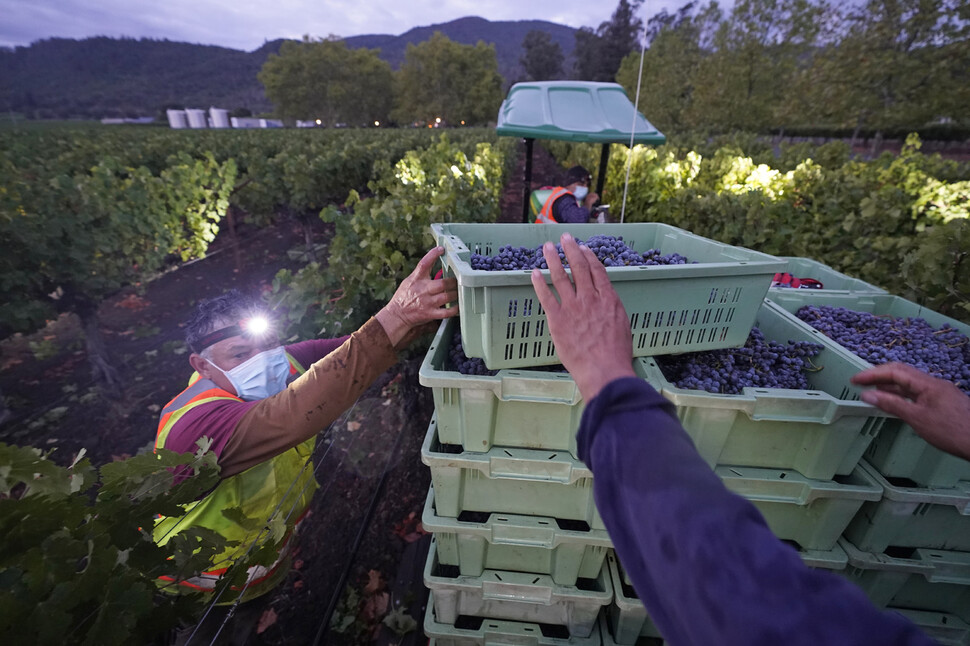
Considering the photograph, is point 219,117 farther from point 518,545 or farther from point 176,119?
point 518,545

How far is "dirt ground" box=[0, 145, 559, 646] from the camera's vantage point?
274 centimetres

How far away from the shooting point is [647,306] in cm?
161

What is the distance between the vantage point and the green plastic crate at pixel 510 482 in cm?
165

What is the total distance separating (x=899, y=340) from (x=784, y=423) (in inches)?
42.3

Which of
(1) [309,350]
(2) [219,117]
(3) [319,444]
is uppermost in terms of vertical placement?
(2) [219,117]

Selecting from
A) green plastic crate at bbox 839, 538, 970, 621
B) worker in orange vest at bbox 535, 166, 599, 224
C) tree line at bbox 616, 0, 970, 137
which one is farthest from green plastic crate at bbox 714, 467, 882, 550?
tree line at bbox 616, 0, 970, 137

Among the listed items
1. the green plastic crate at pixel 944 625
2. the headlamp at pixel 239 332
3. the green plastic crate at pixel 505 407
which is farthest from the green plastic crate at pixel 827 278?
the headlamp at pixel 239 332

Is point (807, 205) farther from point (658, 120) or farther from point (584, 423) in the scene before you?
point (658, 120)

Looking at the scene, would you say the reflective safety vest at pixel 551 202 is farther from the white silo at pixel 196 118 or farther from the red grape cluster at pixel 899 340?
the white silo at pixel 196 118

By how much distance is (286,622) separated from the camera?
2678mm

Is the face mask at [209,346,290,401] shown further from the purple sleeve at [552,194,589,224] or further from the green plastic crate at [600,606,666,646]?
the purple sleeve at [552,194,589,224]

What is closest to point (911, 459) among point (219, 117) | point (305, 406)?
point (305, 406)

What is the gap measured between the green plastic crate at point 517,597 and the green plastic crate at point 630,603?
0.05 m

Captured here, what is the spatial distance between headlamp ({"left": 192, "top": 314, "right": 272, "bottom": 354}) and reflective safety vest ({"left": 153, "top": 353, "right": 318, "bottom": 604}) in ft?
0.59
